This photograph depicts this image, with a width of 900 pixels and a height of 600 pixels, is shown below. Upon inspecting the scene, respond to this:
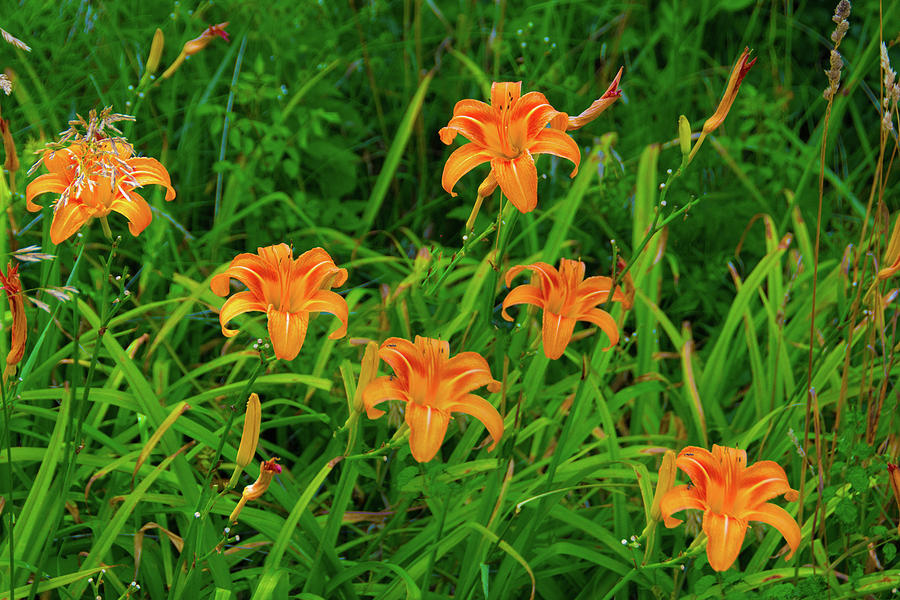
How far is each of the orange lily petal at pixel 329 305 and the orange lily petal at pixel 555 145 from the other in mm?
399

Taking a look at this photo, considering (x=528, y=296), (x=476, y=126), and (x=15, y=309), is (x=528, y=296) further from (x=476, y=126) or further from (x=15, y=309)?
(x=15, y=309)

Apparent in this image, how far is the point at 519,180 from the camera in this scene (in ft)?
4.39

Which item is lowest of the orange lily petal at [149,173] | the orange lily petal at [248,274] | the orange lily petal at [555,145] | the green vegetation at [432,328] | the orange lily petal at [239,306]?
the green vegetation at [432,328]

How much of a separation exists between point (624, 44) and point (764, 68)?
712 mm

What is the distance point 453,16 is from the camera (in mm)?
3779

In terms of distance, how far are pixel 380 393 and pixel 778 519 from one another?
64 cm

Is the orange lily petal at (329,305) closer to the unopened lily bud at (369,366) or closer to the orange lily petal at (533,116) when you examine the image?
the unopened lily bud at (369,366)

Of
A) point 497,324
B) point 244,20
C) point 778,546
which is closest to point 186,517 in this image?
point 497,324

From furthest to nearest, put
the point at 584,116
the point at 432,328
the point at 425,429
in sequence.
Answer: the point at 432,328
the point at 584,116
the point at 425,429

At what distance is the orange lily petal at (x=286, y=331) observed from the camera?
3.98 feet

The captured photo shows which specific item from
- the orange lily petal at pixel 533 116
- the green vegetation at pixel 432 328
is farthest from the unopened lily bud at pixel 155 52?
the orange lily petal at pixel 533 116

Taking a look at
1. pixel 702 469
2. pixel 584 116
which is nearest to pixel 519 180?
pixel 584 116

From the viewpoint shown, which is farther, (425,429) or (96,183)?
(96,183)

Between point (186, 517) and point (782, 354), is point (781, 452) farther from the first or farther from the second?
point (186, 517)
